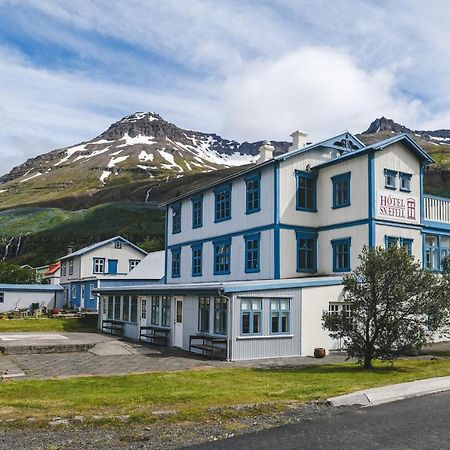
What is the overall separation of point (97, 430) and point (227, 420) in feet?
8.02

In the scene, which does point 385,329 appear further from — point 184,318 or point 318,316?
point 184,318

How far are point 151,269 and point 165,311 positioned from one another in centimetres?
2269

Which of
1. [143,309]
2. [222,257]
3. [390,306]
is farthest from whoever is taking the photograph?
[222,257]

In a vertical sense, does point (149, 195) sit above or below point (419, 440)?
above

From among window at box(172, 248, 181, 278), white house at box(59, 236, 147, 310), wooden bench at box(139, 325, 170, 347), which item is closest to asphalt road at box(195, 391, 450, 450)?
wooden bench at box(139, 325, 170, 347)

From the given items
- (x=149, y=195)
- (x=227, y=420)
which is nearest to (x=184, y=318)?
(x=227, y=420)

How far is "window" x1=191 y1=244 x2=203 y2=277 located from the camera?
36.4 m

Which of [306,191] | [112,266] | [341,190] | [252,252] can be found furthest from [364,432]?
[112,266]

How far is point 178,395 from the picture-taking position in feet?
44.1

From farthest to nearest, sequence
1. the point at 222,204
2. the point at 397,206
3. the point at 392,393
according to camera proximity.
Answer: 1. the point at 222,204
2. the point at 397,206
3. the point at 392,393

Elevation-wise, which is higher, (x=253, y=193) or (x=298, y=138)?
(x=298, y=138)

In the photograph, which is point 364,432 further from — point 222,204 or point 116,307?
point 116,307

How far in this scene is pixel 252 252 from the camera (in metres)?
30.8

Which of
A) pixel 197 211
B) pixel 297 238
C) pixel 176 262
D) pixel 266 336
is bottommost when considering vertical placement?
pixel 266 336
